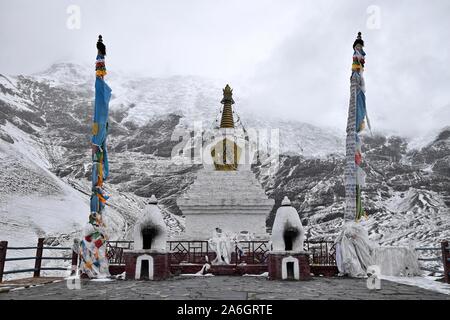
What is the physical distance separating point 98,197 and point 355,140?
684 cm

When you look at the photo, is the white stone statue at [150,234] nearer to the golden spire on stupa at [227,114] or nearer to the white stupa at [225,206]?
the white stupa at [225,206]

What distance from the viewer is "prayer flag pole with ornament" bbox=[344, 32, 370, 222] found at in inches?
398

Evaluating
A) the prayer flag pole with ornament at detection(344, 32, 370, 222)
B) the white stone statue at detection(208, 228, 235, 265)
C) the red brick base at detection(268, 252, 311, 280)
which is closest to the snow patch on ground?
the prayer flag pole with ornament at detection(344, 32, 370, 222)

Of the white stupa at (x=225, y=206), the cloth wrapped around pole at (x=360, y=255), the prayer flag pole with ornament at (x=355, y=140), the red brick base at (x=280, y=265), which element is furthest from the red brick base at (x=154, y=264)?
the white stupa at (x=225, y=206)

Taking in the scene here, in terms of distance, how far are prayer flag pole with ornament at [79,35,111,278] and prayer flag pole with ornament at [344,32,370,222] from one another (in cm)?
618

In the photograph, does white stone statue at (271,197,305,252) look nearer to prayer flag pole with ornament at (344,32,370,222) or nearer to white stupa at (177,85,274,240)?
prayer flag pole with ornament at (344,32,370,222)

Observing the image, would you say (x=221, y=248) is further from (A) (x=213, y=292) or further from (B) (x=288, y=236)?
(A) (x=213, y=292)

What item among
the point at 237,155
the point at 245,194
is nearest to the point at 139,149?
the point at 237,155

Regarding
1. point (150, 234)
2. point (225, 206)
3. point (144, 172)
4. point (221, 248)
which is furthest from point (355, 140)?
point (144, 172)

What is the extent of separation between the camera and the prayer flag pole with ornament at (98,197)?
886cm

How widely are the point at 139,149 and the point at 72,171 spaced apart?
10614mm

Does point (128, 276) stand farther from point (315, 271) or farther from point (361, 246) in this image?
point (361, 246)

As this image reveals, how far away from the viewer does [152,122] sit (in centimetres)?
5278

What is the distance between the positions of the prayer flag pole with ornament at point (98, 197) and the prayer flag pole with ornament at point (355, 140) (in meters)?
6.18
